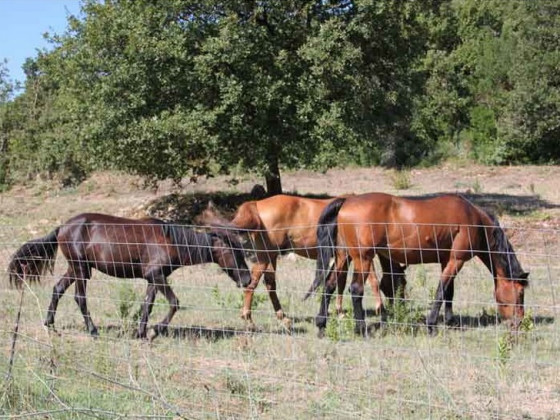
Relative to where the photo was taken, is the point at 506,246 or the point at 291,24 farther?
the point at 291,24

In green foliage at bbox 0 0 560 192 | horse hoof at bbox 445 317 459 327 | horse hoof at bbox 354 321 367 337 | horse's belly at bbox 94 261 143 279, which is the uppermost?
green foliage at bbox 0 0 560 192

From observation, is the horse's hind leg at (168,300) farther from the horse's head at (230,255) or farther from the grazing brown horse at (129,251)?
the horse's head at (230,255)

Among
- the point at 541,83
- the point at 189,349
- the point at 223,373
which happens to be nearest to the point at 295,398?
the point at 223,373

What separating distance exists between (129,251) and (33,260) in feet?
3.45

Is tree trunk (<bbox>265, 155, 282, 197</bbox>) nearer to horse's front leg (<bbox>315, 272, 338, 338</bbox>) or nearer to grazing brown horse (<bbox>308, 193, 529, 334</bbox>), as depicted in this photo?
→ grazing brown horse (<bbox>308, 193, 529, 334</bbox>)

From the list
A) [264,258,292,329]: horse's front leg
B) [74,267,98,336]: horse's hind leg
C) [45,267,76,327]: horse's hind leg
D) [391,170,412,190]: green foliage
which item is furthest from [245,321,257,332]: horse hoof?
[391,170,412,190]: green foliage

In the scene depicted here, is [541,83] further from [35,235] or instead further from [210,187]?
[35,235]

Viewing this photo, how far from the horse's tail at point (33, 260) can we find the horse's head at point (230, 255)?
187 cm

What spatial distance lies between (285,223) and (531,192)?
52.0ft

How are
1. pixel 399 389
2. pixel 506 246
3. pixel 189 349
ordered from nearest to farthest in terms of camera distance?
pixel 399 389 < pixel 189 349 < pixel 506 246

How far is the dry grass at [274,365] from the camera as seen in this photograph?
530cm

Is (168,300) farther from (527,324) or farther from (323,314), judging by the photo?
(527,324)

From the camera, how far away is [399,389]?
5.58 metres

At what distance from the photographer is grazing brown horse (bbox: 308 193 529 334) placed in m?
8.05
